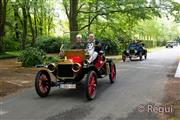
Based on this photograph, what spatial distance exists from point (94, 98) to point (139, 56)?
1812cm

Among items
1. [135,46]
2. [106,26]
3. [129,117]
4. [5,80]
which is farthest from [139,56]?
[129,117]

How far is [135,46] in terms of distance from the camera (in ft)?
93.4

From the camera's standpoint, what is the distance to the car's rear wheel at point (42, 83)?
33.8ft

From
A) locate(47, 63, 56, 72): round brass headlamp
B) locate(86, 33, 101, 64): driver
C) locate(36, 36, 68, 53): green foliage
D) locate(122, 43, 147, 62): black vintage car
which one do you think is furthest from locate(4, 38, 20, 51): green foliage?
locate(47, 63, 56, 72): round brass headlamp

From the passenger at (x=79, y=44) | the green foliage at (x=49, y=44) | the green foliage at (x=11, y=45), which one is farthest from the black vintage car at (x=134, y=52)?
Result: the green foliage at (x=11, y=45)

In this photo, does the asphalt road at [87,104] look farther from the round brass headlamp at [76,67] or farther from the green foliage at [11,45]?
the green foliage at [11,45]

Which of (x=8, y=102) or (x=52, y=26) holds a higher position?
(x=52, y=26)

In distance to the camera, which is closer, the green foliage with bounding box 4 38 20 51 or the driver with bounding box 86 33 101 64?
the driver with bounding box 86 33 101 64

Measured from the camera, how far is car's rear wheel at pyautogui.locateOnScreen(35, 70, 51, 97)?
33.8 ft

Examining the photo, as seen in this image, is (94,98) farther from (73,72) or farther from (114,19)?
(114,19)

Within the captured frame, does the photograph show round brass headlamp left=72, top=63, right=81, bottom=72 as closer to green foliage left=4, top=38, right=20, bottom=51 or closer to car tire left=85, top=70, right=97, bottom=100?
car tire left=85, top=70, right=97, bottom=100

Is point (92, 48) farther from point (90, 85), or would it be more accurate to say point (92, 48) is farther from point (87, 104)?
point (87, 104)

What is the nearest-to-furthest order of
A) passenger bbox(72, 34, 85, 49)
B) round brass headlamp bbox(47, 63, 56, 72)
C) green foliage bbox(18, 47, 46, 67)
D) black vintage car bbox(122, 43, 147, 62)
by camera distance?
round brass headlamp bbox(47, 63, 56, 72)
passenger bbox(72, 34, 85, 49)
green foliage bbox(18, 47, 46, 67)
black vintage car bbox(122, 43, 147, 62)

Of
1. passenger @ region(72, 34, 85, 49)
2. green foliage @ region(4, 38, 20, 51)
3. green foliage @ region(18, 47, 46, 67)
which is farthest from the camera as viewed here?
green foliage @ region(4, 38, 20, 51)
